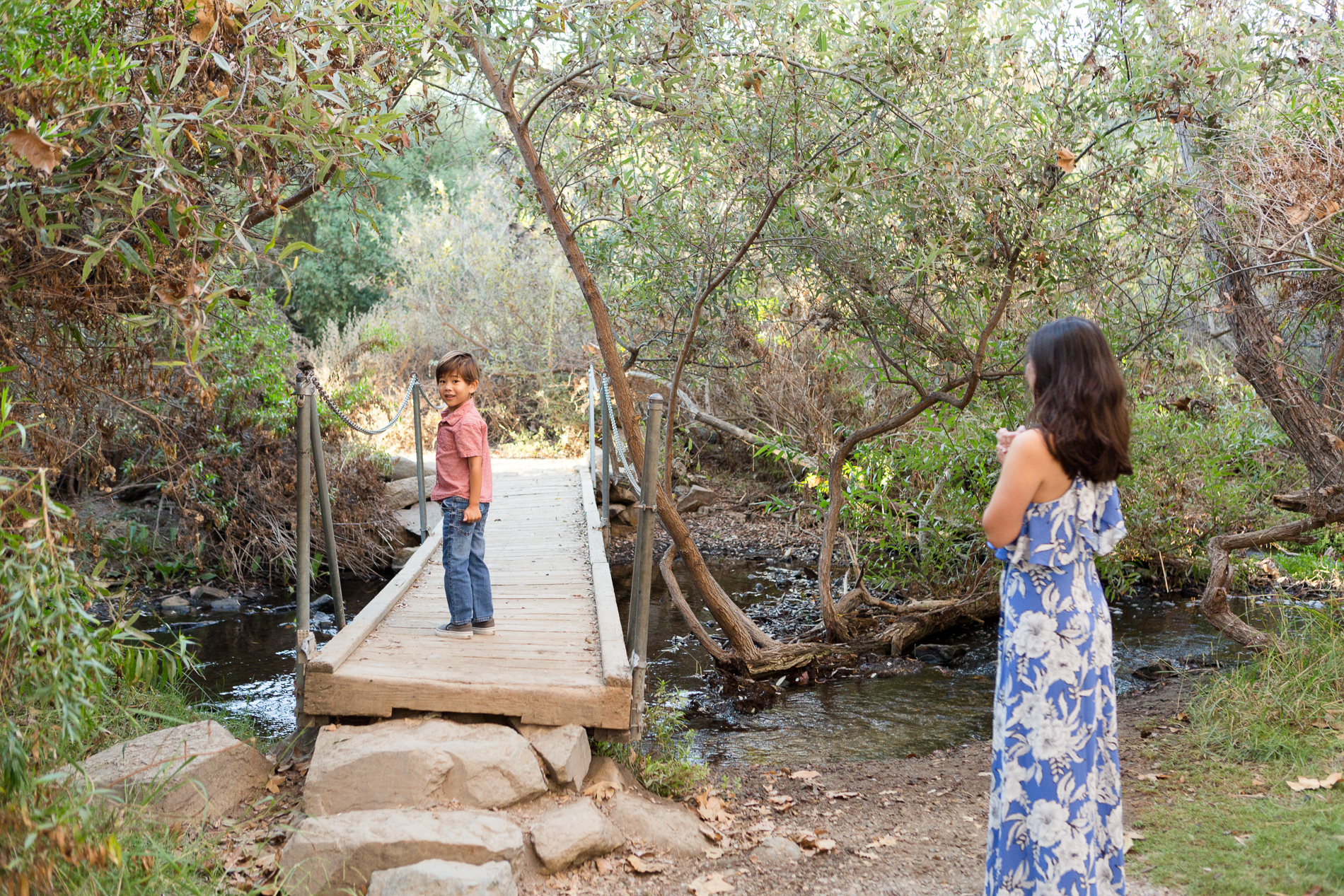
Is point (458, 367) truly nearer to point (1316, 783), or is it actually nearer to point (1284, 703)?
point (1316, 783)

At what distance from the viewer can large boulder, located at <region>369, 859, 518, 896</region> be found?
3.00 metres

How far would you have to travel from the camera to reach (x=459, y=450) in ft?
15.6

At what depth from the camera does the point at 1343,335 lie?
5.68 meters

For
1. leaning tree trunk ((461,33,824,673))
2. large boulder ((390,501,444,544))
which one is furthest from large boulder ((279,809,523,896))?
large boulder ((390,501,444,544))

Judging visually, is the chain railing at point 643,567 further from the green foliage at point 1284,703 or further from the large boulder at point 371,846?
the green foliage at point 1284,703

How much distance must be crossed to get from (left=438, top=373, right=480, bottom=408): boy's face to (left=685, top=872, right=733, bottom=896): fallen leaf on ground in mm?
2470

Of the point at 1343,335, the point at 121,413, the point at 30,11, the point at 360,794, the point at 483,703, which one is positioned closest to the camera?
the point at 30,11

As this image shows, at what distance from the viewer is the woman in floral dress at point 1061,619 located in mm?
2762

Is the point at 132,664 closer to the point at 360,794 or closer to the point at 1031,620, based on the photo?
the point at 360,794

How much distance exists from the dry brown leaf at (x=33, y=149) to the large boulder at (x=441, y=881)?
2.29 m

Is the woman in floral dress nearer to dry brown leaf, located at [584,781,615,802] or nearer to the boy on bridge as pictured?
dry brown leaf, located at [584,781,615,802]

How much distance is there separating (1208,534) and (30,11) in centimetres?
915

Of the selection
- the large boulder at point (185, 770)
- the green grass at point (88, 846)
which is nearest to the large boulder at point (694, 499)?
the large boulder at point (185, 770)

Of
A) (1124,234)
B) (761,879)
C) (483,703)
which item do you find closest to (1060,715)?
(761,879)
